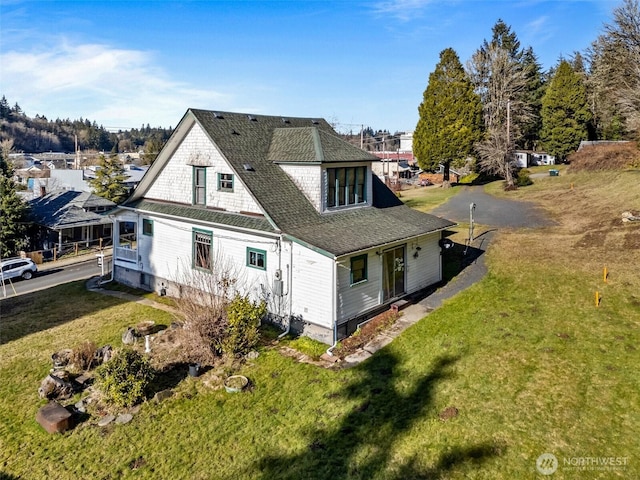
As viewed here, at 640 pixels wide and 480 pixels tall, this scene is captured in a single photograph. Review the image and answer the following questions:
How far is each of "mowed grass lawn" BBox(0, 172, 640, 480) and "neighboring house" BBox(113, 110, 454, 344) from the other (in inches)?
91.5

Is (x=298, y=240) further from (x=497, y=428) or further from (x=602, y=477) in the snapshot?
(x=602, y=477)

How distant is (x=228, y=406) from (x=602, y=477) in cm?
879

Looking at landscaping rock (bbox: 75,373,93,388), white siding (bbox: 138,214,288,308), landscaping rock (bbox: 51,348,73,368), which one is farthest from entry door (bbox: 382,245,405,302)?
landscaping rock (bbox: 51,348,73,368)

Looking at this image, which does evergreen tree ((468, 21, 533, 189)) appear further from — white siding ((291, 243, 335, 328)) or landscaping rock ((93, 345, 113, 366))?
landscaping rock ((93, 345, 113, 366))

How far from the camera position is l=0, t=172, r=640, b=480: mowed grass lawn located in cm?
953

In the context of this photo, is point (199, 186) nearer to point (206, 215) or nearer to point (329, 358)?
point (206, 215)

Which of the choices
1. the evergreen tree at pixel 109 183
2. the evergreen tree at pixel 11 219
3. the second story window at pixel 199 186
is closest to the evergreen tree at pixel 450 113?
the evergreen tree at pixel 109 183

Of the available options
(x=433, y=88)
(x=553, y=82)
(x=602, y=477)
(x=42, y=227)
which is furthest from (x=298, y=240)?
(x=553, y=82)

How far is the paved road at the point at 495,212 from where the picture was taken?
2983 cm

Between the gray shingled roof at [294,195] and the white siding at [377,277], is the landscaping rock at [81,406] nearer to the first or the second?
the gray shingled roof at [294,195]

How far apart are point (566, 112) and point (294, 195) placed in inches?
2156

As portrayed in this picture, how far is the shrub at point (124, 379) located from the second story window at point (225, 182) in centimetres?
812

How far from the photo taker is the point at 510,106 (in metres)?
54.5

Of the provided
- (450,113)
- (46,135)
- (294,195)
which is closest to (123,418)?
(294,195)
